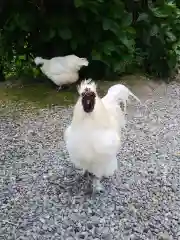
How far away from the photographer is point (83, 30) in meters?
6.03

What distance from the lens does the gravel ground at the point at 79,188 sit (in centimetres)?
319

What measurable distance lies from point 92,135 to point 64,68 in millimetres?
2660

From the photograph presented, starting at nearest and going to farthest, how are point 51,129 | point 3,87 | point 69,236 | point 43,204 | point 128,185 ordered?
point 69,236 → point 43,204 → point 128,185 → point 51,129 → point 3,87

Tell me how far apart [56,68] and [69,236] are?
3130 mm

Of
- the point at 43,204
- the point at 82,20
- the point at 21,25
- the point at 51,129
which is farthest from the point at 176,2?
the point at 43,204

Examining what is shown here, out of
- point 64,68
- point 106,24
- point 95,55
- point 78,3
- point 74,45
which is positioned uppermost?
point 78,3

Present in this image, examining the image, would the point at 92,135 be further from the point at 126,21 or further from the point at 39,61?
the point at 126,21

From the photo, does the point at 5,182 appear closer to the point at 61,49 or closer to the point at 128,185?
the point at 128,185

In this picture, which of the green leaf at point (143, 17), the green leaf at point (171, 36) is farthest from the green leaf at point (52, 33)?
the green leaf at point (171, 36)

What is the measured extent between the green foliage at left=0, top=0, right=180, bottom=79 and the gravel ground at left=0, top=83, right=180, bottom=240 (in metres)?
1.19

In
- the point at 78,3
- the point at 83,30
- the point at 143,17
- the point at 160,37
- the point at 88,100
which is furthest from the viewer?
the point at 160,37

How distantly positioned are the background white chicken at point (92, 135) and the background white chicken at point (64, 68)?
242cm

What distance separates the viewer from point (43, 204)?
11.4ft

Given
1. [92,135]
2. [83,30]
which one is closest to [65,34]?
[83,30]
